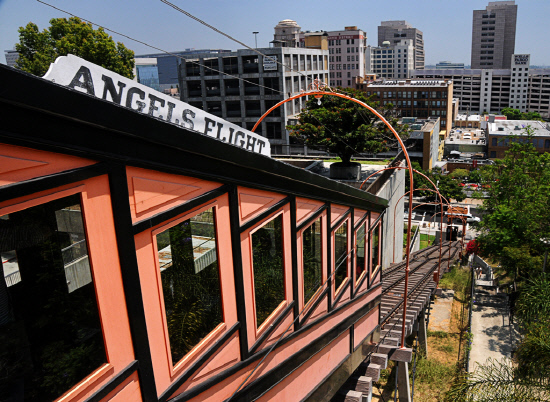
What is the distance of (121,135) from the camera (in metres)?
3.08

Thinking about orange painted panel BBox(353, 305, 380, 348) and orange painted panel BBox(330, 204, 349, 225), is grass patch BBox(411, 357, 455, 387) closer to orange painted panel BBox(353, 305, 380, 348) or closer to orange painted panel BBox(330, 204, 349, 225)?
orange painted panel BBox(353, 305, 380, 348)

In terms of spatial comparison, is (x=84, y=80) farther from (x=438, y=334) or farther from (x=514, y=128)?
(x=514, y=128)

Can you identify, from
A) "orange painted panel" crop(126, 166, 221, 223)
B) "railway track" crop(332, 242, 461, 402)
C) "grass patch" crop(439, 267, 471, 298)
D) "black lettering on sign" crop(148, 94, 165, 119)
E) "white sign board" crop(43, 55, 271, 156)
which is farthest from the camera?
"grass patch" crop(439, 267, 471, 298)

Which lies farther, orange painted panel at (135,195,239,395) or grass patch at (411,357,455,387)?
grass patch at (411,357,455,387)

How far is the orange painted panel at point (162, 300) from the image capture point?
3492 mm

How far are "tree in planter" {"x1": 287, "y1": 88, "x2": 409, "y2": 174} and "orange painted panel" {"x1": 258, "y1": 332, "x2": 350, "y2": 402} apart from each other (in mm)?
16414

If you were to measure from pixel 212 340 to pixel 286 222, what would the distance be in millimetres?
1777

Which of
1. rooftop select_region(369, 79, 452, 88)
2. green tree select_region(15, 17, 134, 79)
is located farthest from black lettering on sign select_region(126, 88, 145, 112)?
rooftop select_region(369, 79, 452, 88)

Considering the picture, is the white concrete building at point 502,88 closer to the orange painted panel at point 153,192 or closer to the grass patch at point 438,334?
the grass patch at point 438,334

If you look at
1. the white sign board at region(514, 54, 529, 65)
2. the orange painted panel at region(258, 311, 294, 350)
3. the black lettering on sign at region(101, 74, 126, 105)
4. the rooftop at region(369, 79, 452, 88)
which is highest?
the white sign board at region(514, 54, 529, 65)

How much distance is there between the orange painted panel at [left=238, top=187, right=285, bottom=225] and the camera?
14.8 ft

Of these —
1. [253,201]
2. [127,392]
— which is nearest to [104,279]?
[127,392]

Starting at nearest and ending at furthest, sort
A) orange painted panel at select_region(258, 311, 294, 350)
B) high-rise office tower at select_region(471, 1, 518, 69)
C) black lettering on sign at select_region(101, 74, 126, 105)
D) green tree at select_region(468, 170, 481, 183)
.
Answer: black lettering on sign at select_region(101, 74, 126, 105) < orange painted panel at select_region(258, 311, 294, 350) < green tree at select_region(468, 170, 481, 183) < high-rise office tower at select_region(471, 1, 518, 69)

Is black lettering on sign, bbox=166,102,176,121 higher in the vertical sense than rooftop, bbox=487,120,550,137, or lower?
higher
